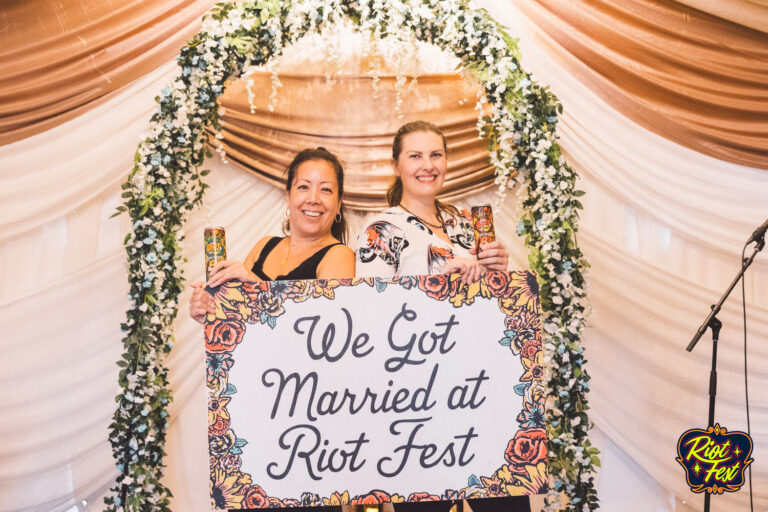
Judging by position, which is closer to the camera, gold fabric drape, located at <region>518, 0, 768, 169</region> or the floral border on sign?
the floral border on sign

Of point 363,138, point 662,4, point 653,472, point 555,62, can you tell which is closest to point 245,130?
point 363,138

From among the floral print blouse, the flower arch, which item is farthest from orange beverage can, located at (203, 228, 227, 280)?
the flower arch

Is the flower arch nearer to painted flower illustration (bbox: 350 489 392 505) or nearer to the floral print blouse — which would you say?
the floral print blouse

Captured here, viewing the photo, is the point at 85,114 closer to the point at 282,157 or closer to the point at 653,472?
the point at 282,157

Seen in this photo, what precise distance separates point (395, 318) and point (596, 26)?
2.06 meters

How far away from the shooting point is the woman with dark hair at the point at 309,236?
2.88 metres

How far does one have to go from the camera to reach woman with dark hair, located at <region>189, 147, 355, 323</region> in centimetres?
288

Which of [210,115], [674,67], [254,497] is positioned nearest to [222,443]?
[254,497]

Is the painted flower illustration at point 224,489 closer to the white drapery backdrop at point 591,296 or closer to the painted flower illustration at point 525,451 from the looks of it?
the painted flower illustration at point 525,451

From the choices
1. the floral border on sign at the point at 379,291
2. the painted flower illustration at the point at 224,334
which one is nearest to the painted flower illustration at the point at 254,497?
the floral border on sign at the point at 379,291

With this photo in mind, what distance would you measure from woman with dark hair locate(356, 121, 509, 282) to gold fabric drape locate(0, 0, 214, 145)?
4.49 ft

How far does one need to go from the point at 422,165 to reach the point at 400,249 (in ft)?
1.38

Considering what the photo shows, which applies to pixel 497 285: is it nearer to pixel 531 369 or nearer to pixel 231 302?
pixel 531 369

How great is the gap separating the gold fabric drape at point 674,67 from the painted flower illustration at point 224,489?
2587 mm
